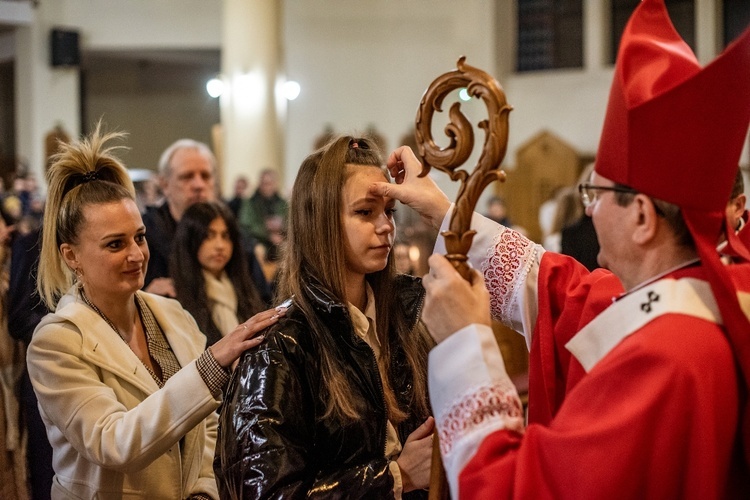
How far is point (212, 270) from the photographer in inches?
162

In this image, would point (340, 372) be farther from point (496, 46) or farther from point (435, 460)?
point (496, 46)

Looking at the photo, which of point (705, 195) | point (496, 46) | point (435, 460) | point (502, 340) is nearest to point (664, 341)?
point (705, 195)

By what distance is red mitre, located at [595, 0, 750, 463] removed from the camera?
5.19ft

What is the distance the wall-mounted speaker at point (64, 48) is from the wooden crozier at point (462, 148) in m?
13.7

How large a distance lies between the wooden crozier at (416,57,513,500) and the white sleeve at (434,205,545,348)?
61 centimetres

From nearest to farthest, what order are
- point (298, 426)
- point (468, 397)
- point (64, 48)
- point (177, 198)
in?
point (468, 397) → point (298, 426) → point (177, 198) → point (64, 48)

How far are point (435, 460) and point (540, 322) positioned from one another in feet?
1.86

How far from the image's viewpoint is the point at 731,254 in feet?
5.82

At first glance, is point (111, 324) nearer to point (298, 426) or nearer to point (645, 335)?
point (298, 426)

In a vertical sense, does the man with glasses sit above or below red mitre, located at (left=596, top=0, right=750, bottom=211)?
below

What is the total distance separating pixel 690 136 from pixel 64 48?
46.2 feet

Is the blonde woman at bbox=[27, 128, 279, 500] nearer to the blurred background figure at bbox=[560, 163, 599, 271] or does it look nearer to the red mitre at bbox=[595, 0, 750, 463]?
the red mitre at bbox=[595, 0, 750, 463]

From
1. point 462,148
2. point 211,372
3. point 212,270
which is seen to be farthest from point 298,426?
point 212,270

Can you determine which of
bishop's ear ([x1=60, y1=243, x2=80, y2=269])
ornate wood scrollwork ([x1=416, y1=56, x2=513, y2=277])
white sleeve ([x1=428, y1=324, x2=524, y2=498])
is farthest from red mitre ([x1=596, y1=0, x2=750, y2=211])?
bishop's ear ([x1=60, y1=243, x2=80, y2=269])
